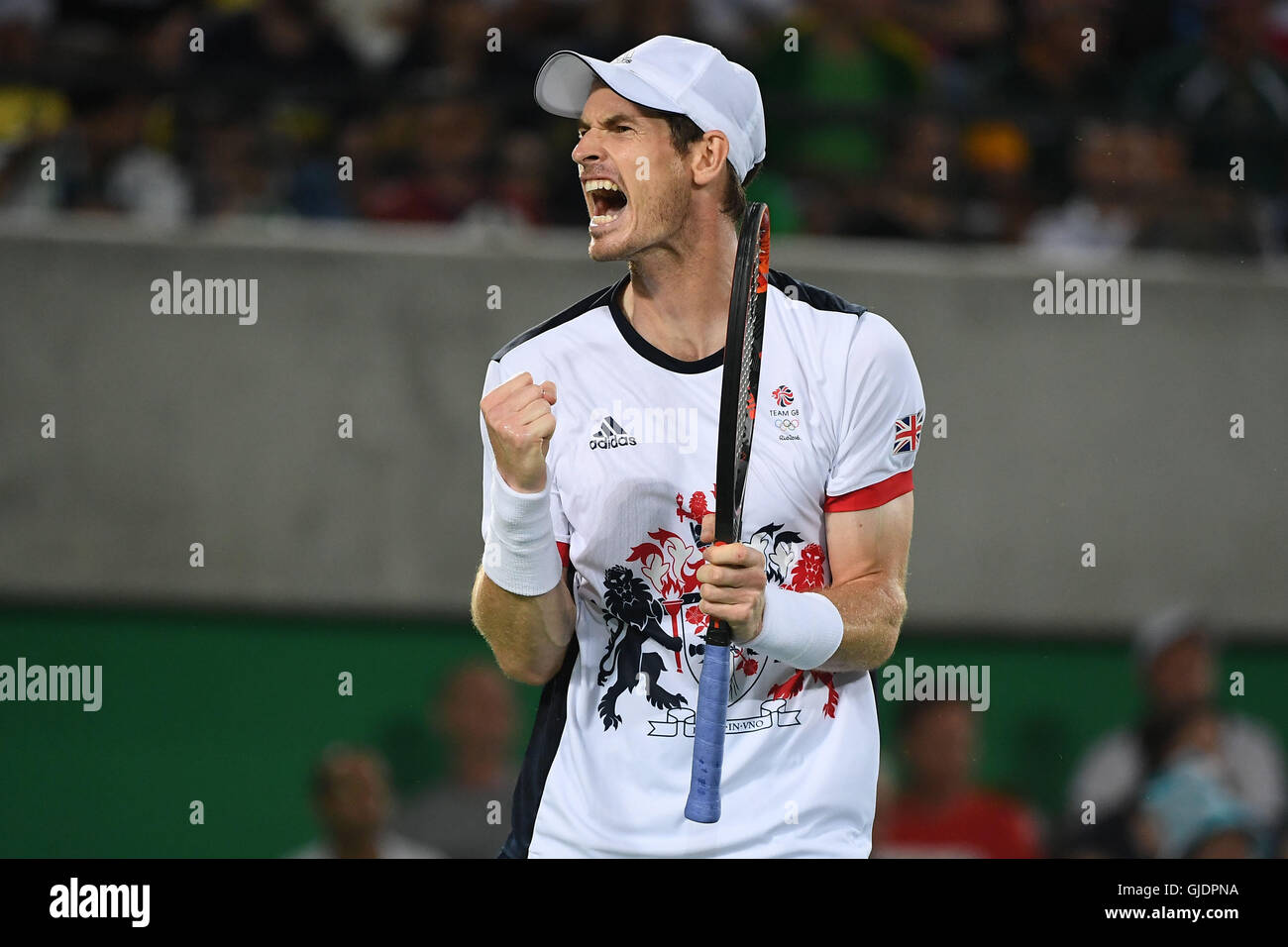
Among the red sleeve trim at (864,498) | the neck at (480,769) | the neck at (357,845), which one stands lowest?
the neck at (357,845)

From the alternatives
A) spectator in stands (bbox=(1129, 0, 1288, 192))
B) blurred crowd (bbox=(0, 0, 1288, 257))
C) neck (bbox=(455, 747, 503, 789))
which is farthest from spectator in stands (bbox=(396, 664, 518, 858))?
spectator in stands (bbox=(1129, 0, 1288, 192))

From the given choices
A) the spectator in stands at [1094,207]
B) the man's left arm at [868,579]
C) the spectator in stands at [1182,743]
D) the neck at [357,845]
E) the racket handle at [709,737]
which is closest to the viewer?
Result: the racket handle at [709,737]

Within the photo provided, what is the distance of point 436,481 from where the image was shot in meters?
6.54

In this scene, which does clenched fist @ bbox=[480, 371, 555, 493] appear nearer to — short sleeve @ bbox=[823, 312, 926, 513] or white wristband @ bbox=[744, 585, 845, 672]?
white wristband @ bbox=[744, 585, 845, 672]

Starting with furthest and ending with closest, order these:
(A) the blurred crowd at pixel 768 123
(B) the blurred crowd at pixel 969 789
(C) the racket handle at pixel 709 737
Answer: (A) the blurred crowd at pixel 768 123, (B) the blurred crowd at pixel 969 789, (C) the racket handle at pixel 709 737

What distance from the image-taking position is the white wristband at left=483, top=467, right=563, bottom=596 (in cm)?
323

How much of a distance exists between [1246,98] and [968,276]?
1.33 meters

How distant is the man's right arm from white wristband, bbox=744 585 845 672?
427 mm

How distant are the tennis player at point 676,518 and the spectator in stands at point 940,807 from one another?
102 inches

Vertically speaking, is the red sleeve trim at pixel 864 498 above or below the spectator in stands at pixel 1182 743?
above

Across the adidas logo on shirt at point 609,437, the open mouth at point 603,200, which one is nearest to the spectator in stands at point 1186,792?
the adidas logo on shirt at point 609,437

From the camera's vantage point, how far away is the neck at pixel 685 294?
11.5 ft

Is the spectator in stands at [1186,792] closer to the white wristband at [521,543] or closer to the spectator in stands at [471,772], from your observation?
the spectator in stands at [471,772]

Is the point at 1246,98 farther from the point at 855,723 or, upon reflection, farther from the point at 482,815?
the point at 855,723
